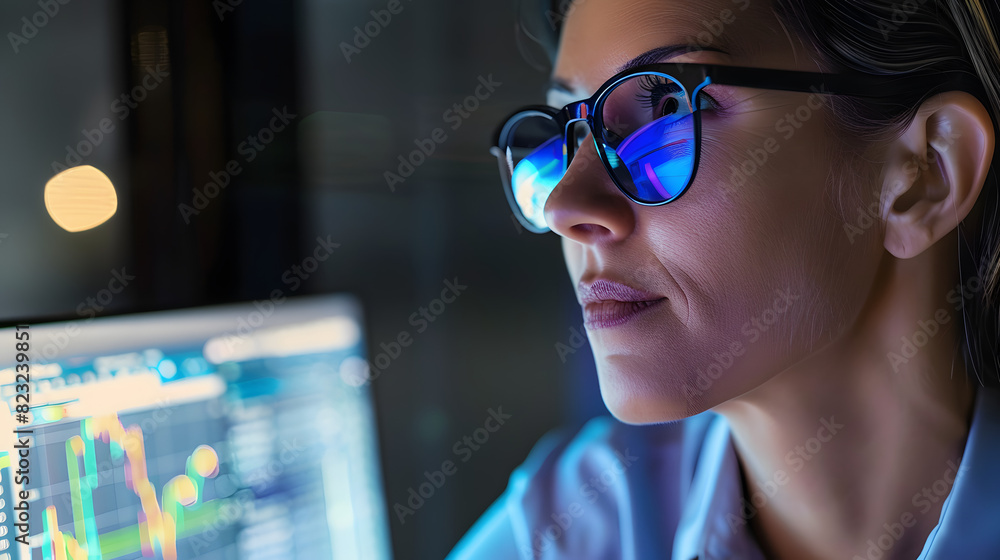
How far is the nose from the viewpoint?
0.60m

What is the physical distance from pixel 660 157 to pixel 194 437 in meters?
0.65

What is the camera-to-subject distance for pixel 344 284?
3.59ft

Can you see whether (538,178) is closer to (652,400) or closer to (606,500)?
(652,400)

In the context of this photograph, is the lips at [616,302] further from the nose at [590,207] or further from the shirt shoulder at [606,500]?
the shirt shoulder at [606,500]

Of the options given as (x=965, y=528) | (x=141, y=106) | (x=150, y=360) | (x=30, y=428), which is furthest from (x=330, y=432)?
(x=965, y=528)

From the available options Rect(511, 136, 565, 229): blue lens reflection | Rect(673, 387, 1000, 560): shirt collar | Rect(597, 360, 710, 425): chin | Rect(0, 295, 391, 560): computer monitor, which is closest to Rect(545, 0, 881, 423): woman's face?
Rect(597, 360, 710, 425): chin

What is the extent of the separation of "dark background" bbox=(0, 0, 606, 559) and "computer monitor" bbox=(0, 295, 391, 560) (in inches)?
2.6

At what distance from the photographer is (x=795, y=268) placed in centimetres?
58

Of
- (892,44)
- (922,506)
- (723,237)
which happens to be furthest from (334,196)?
(922,506)

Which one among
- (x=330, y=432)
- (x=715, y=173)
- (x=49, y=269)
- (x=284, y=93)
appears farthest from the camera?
(x=284, y=93)

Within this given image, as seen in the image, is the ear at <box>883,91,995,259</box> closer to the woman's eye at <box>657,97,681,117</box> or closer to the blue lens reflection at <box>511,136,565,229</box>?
the woman's eye at <box>657,97,681,117</box>

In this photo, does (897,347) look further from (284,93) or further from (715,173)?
(284,93)

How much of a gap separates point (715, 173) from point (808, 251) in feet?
0.39

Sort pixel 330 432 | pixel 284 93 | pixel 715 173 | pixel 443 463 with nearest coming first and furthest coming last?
1. pixel 715 173
2. pixel 330 432
3. pixel 284 93
4. pixel 443 463
